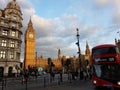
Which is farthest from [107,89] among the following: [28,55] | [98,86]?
[28,55]

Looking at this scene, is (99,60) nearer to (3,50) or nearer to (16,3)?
(3,50)

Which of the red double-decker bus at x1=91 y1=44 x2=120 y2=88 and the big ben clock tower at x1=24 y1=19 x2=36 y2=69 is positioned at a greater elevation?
the big ben clock tower at x1=24 y1=19 x2=36 y2=69

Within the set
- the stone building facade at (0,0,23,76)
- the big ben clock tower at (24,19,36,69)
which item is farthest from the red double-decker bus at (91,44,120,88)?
the big ben clock tower at (24,19,36,69)

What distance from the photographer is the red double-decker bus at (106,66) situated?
62.0 ft

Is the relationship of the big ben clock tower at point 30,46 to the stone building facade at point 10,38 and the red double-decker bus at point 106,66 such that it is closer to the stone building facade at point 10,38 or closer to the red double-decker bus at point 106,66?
the stone building facade at point 10,38

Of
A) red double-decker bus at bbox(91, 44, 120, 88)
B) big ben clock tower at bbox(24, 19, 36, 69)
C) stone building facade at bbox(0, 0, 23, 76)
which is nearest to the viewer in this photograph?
red double-decker bus at bbox(91, 44, 120, 88)

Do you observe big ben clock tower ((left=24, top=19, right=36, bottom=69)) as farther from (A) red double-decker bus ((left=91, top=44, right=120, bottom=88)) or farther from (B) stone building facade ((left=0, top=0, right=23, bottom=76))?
(A) red double-decker bus ((left=91, top=44, right=120, bottom=88))

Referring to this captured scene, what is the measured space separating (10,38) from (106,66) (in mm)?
44024

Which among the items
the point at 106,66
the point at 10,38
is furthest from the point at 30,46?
the point at 106,66

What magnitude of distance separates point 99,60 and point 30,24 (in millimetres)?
107950

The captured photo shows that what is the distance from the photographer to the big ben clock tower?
117 metres

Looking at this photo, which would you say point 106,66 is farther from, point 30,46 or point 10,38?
point 30,46

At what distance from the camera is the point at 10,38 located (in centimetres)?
5978

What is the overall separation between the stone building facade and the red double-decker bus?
37270 mm
